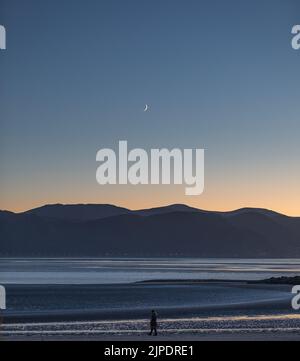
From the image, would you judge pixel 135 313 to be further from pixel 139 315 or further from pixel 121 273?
pixel 121 273

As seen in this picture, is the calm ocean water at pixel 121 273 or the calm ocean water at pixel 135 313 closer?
the calm ocean water at pixel 135 313

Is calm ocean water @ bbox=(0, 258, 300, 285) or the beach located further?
calm ocean water @ bbox=(0, 258, 300, 285)

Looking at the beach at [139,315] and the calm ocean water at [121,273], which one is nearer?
the beach at [139,315]

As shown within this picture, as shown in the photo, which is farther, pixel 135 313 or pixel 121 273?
pixel 121 273

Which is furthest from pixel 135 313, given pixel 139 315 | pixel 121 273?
pixel 121 273

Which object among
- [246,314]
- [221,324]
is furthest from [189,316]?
[221,324]

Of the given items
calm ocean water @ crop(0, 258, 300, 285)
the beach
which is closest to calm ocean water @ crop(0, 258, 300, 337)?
the beach

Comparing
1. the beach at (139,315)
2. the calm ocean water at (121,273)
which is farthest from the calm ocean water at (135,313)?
the calm ocean water at (121,273)

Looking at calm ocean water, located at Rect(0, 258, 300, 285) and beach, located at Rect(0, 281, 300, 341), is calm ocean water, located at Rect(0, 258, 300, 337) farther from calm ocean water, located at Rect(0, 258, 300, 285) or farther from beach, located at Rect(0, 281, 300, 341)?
calm ocean water, located at Rect(0, 258, 300, 285)

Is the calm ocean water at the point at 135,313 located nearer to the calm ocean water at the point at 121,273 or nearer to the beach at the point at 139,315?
the beach at the point at 139,315

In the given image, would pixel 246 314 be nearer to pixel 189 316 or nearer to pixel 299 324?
pixel 189 316
